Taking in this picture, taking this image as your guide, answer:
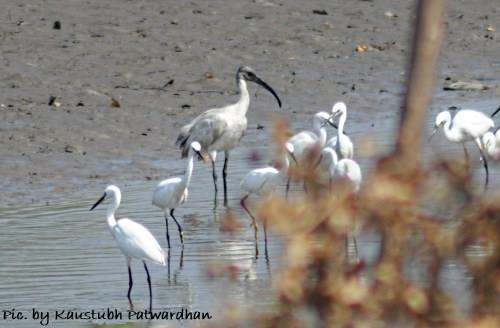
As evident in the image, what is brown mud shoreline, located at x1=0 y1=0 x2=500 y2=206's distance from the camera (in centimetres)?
1156

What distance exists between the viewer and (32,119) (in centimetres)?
1230

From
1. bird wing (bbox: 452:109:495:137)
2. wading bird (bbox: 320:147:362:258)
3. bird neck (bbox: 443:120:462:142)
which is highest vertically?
wading bird (bbox: 320:147:362:258)

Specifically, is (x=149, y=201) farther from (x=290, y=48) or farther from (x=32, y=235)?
(x=290, y=48)

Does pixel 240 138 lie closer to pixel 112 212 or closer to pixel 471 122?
pixel 471 122

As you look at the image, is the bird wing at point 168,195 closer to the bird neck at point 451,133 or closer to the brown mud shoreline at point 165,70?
the brown mud shoreline at point 165,70

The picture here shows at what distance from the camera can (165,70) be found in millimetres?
14625

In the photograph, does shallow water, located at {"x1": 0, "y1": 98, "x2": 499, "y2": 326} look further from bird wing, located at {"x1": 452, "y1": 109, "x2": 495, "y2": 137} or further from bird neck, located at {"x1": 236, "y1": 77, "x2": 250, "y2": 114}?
bird wing, located at {"x1": 452, "y1": 109, "x2": 495, "y2": 137}

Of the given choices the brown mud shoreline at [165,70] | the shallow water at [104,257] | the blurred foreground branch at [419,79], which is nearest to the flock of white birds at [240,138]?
the shallow water at [104,257]

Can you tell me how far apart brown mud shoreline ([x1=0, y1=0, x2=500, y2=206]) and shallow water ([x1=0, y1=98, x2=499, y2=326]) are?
571 mm

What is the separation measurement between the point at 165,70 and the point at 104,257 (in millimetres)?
6145

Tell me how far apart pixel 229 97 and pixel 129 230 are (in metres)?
6.20

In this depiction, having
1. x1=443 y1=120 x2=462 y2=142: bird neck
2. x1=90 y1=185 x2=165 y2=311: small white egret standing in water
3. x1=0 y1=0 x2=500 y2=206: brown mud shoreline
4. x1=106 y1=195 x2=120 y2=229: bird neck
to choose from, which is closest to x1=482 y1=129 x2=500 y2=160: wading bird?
x1=443 y1=120 x2=462 y2=142: bird neck

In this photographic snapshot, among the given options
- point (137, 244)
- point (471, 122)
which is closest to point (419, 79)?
point (137, 244)

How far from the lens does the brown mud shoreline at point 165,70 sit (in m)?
11.6
